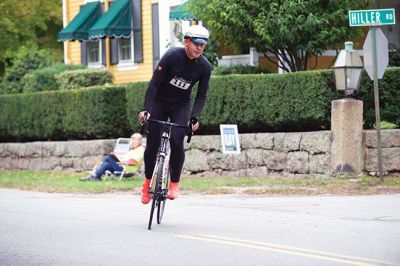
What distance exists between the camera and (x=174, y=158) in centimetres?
1180

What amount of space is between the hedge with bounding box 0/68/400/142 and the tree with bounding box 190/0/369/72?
173 centimetres

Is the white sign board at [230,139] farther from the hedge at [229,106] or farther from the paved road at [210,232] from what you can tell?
the paved road at [210,232]

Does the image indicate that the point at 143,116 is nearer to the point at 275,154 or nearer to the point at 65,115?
the point at 275,154

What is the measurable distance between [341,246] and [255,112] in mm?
11699

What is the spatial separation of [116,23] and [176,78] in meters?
19.5

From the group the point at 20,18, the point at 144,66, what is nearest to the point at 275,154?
the point at 144,66

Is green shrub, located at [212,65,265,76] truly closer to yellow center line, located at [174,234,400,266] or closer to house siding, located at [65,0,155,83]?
house siding, located at [65,0,155,83]

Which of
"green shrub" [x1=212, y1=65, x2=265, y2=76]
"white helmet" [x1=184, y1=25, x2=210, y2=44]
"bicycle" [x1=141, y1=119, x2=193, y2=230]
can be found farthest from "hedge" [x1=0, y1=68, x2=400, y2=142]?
"white helmet" [x1=184, y1=25, x2=210, y2=44]

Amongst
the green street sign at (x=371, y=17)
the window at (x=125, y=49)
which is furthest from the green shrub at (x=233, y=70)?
the window at (x=125, y=49)

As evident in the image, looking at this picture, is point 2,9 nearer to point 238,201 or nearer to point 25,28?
point 25,28

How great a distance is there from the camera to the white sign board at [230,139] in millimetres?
21266

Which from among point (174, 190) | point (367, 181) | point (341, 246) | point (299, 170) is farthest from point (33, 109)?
point (341, 246)

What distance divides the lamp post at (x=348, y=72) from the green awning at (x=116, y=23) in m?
12.6

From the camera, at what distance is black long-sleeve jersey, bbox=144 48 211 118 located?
11484 millimetres
